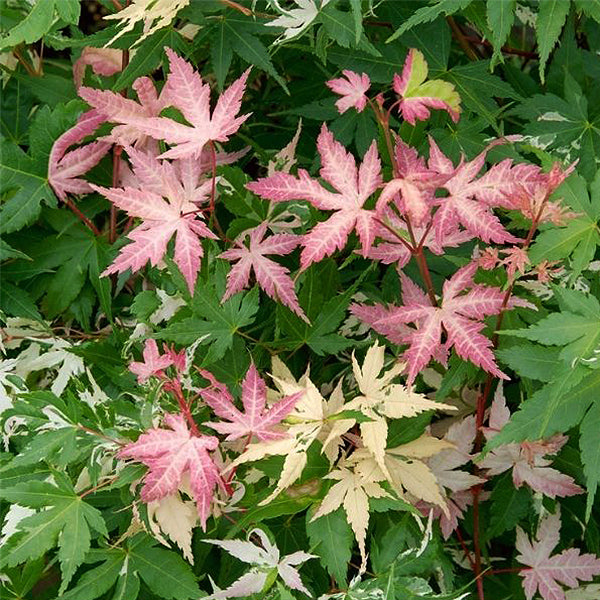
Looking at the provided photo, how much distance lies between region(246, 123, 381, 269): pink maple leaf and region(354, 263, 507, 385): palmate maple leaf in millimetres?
120

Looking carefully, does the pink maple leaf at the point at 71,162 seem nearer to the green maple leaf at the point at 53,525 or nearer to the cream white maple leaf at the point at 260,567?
the green maple leaf at the point at 53,525

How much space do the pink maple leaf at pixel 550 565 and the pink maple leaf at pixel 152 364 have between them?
517mm

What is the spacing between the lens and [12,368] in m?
1.19

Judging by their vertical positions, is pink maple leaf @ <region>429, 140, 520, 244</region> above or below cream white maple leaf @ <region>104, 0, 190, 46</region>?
below

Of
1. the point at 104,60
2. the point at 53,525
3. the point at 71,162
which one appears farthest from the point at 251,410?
the point at 104,60

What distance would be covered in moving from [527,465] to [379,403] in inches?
9.9

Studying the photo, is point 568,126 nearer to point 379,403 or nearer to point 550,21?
point 550,21

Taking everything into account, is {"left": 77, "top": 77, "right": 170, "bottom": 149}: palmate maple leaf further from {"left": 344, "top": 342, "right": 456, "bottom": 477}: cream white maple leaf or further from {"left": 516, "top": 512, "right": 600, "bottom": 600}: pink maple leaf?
{"left": 516, "top": 512, "right": 600, "bottom": 600}: pink maple leaf

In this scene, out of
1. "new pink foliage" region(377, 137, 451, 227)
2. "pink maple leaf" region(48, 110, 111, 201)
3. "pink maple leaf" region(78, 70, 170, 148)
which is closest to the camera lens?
"new pink foliage" region(377, 137, 451, 227)

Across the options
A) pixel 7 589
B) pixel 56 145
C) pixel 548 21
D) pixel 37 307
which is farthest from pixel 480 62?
pixel 7 589

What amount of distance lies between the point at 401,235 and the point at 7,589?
26.8 inches

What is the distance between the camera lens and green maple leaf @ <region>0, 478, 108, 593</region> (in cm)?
100

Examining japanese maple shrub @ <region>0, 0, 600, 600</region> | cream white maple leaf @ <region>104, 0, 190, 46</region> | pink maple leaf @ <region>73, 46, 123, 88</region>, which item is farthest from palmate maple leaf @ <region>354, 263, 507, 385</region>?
pink maple leaf @ <region>73, 46, 123, 88</region>

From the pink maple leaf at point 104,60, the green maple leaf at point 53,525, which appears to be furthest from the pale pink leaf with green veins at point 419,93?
the green maple leaf at point 53,525
